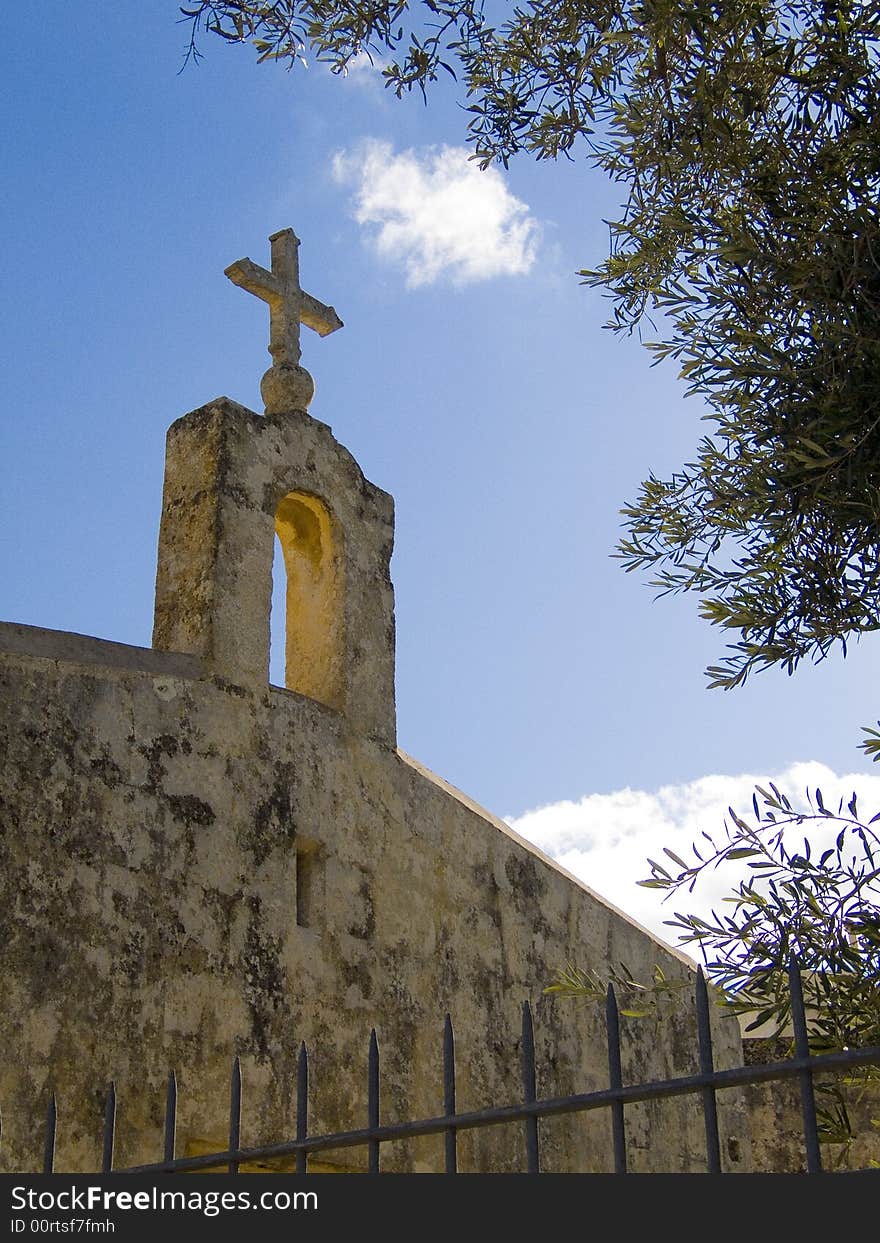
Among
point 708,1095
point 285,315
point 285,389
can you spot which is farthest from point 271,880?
point 708,1095

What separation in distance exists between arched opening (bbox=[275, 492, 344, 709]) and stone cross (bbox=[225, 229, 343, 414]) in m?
0.70

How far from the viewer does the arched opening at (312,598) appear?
27.7 feet

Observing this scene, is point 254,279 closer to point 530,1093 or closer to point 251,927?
point 251,927

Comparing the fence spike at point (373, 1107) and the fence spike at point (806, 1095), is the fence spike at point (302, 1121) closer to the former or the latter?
the fence spike at point (373, 1107)

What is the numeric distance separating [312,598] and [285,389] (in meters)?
1.34

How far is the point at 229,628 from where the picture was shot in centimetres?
771

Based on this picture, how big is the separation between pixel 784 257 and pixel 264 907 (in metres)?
4.47

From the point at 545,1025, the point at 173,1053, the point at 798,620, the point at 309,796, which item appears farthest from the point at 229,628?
the point at 798,620

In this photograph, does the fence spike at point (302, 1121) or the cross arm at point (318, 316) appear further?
the cross arm at point (318, 316)

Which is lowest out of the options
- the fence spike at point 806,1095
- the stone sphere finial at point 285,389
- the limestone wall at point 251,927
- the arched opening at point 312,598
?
the fence spike at point 806,1095

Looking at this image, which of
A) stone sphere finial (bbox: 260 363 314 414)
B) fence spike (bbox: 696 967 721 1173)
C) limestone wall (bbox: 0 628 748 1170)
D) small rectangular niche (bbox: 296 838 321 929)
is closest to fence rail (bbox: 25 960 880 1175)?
fence spike (bbox: 696 967 721 1173)

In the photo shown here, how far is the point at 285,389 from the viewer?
880 centimetres

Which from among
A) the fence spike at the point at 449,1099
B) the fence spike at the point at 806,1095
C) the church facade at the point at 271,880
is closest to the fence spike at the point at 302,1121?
the fence spike at the point at 449,1099

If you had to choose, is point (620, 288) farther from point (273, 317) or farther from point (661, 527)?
point (273, 317)
